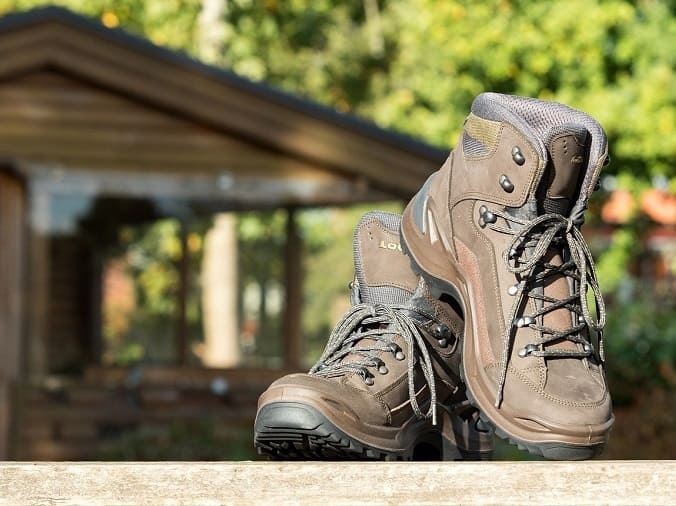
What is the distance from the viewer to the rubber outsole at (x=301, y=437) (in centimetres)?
209

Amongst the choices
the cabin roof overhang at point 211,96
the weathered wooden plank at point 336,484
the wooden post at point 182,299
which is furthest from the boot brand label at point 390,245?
the wooden post at point 182,299

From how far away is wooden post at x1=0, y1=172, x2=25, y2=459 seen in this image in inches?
368

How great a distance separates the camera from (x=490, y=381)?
7.09 feet

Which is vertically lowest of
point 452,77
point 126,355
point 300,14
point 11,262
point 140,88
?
point 126,355

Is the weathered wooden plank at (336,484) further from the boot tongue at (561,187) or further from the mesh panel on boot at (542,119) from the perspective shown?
the mesh panel on boot at (542,119)

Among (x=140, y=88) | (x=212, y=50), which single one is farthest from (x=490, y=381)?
(x=212, y=50)

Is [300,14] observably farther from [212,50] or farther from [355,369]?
[355,369]

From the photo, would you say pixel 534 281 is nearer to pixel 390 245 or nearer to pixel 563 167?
pixel 563 167

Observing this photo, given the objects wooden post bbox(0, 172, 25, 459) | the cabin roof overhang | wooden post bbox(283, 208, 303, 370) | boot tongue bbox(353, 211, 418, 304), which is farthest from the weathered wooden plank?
wooden post bbox(283, 208, 303, 370)

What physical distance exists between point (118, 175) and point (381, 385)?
295 inches

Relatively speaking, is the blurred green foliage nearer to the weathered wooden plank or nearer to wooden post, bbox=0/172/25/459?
wooden post, bbox=0/172/25/459

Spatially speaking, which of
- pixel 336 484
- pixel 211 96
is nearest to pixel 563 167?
pixel 336 484

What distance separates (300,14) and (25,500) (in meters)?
18.3

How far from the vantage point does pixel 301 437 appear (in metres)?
2.10
